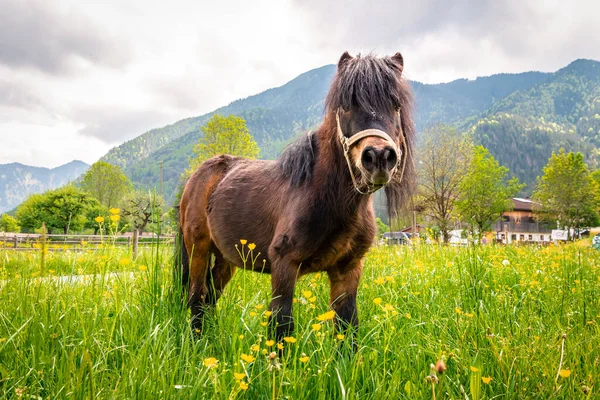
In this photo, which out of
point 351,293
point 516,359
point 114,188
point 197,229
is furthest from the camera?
point 114,188

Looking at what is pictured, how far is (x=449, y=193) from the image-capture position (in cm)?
3625

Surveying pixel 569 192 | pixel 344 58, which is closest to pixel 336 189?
pixel 344 58

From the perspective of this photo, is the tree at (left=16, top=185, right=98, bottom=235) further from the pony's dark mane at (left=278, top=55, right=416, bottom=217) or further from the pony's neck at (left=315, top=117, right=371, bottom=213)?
the pony's neck at (left=315, top=117, right=371, bottom=213)

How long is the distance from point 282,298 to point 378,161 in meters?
1.24

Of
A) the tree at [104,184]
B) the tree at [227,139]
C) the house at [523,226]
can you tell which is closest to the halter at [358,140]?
the tree at [227,139]

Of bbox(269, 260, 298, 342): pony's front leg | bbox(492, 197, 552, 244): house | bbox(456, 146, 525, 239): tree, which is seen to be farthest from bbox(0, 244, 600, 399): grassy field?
bbox(492, 197, 552, 244): house

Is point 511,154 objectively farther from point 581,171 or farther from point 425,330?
point 425,330

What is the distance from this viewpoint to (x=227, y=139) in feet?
103

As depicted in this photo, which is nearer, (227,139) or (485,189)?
(227,139)

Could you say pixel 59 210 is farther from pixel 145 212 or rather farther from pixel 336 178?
pixel 336 178

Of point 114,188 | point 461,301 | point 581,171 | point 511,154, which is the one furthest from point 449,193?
point 511,154

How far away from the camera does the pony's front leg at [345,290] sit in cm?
298

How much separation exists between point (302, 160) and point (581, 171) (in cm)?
5427

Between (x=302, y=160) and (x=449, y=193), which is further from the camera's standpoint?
(x=449, y=193)
